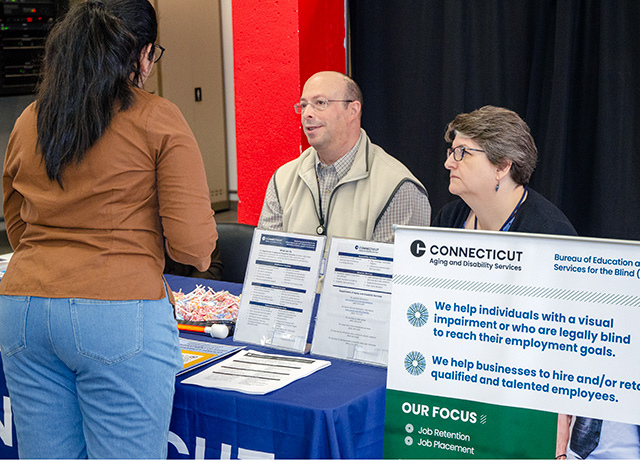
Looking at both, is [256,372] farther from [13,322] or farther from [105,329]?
[13,322]

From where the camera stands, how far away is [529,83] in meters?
3.87

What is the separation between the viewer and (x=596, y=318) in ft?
4.71

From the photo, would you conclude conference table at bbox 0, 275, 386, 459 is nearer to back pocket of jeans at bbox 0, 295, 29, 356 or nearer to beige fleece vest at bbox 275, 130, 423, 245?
back pocket of jeans at bbox 0, 295, 29, 356

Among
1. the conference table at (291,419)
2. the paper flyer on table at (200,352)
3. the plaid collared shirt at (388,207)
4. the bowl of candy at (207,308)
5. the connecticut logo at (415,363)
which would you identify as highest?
the plaid collared shirt at (388,207)

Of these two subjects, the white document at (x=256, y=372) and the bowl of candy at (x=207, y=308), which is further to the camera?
the bowl of candy at (x=207, y=308)

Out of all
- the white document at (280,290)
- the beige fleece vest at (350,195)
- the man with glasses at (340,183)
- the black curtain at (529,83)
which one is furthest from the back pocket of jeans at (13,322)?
the black curtain at (529,83)

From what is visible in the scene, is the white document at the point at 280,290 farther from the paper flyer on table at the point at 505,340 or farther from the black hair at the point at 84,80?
the black hair at the point at 84,80

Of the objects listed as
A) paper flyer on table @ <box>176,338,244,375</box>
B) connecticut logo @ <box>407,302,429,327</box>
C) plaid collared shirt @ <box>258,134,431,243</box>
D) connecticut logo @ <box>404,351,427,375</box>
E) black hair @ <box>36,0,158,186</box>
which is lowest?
paper flyer on table @ <box>176,338,244,375</box>

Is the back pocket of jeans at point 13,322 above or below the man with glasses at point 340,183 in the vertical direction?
below

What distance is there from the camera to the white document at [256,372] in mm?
1788

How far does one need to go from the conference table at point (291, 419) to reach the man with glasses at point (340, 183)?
0.92 m

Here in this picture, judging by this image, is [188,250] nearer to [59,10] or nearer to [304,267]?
[304,267]

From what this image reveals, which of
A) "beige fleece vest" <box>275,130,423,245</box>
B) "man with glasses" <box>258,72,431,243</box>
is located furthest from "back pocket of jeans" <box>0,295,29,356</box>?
"man with glasses" <box>258,72,431,243</box>

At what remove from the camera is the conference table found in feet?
5.45
